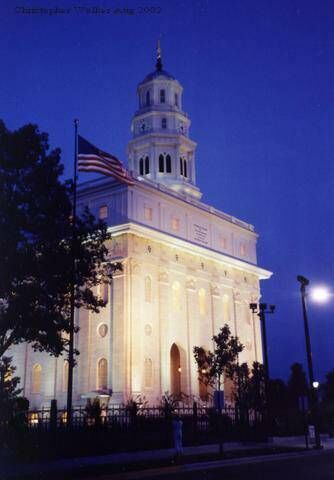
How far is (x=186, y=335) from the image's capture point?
51.0 m

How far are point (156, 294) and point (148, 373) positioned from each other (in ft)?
21.8

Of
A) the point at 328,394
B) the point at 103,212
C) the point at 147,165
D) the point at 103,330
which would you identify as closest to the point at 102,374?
the point at 103,330

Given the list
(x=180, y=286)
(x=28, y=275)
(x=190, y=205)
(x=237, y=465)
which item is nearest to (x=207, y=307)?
(x=180, y=286)

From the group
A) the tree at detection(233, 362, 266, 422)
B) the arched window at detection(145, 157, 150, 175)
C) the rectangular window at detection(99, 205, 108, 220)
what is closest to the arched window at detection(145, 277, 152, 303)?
the rectangular window at detection(99, 205, 108, 220)

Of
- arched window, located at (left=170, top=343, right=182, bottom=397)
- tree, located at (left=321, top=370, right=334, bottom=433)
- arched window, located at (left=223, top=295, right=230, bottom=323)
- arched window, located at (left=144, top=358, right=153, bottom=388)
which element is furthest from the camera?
tree, located at (left=321, top=370, right=334, bottom=433)

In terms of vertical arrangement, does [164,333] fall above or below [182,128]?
below

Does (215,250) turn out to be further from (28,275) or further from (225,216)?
(28,275)

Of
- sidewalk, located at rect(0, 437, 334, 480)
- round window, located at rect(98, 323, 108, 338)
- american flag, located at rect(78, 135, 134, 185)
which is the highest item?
american flag, located at rect(78, 135, 134, 185)

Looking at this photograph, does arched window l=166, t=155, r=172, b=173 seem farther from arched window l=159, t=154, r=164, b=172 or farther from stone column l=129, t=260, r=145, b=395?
stone column l=129, t=260, r=145, b=395

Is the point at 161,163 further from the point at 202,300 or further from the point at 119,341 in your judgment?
the point at 119,341

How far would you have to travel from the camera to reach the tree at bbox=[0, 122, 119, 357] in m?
24.8

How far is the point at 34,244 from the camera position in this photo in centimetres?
2591

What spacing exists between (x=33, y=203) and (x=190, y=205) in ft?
97.2

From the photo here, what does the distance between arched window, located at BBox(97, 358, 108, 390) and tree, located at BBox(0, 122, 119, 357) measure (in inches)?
747
